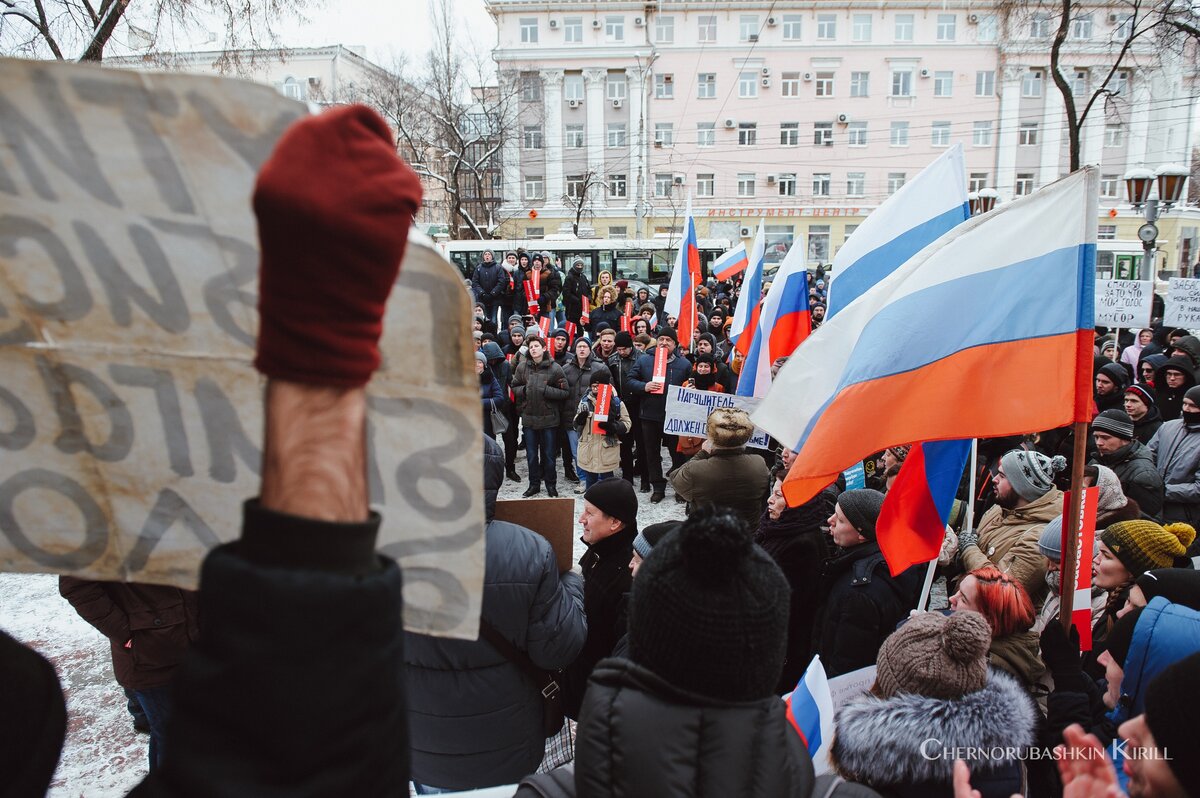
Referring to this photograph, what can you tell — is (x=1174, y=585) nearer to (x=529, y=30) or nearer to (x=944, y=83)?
(x=529, y=30)

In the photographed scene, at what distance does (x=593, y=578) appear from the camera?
3375mm

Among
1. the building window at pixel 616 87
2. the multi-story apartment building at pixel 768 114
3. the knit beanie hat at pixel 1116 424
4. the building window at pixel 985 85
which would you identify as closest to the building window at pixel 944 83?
the multi-story apartment building at pixel 768 114

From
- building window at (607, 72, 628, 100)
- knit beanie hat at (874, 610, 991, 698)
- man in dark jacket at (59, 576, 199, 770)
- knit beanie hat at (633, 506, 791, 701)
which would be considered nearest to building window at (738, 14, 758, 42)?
building window at (607, 72, 628, 100)

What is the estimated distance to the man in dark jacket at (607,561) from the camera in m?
3.23

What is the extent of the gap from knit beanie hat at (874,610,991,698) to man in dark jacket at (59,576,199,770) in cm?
268

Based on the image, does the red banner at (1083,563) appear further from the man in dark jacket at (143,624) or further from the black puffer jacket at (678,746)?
the man in dark jacket at (143,624)

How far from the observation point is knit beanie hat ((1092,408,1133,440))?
5.06 meters

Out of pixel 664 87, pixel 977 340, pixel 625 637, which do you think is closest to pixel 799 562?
pixel 625 637

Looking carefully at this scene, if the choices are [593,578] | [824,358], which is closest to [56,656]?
[593,578]

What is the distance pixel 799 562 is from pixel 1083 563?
1329 mm

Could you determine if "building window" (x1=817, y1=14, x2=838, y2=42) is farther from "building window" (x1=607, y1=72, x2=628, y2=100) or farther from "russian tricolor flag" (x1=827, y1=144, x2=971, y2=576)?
"russian tricolor flag" (x1=827, y1=144, x2=971, y2=576)

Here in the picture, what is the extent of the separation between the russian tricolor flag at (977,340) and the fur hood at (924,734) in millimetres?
1026

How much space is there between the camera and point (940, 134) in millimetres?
47312

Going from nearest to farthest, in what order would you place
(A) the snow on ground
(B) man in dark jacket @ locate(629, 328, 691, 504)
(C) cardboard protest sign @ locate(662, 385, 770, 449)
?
(A) the snow on ground → (C) cardboard protest sign @ locate(662, 385, 770, 449) → (B) man in dark jacket @ locate(629, 328, 691, 504)
